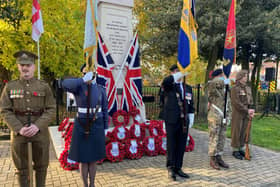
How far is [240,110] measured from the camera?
5016 mm

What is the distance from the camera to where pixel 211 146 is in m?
4.36

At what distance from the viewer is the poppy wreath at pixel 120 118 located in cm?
520

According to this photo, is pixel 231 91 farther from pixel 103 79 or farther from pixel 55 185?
pixel 55 185

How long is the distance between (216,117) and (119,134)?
198 cm

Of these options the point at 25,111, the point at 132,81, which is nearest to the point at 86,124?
the point at 25,111

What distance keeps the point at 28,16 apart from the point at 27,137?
491 cm

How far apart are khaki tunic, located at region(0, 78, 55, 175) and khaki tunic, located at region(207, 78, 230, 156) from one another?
2.93 m

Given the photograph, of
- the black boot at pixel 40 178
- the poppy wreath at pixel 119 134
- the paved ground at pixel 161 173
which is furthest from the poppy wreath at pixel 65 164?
the black boot at pixel 40 178

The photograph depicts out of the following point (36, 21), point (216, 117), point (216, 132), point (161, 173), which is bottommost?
point (161, 173)

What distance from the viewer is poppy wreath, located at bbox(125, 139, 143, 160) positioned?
471cm

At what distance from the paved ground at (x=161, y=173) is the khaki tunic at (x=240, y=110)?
1.53ft

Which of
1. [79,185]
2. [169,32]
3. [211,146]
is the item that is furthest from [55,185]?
[169,32]

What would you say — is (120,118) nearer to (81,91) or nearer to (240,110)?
(81,91)

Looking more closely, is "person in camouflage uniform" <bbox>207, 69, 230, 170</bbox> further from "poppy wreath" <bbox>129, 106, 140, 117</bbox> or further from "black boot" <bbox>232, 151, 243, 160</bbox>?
"poppy wreath" <bbox>129, 106, 140, 117</bbox>
